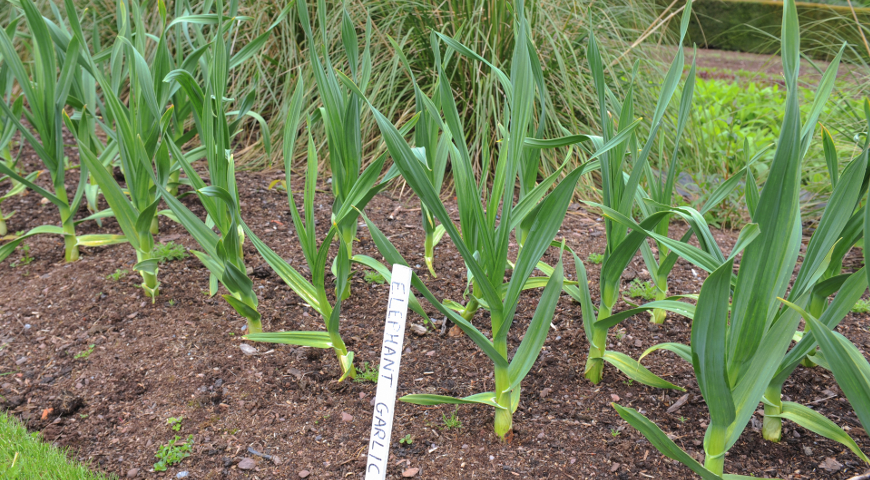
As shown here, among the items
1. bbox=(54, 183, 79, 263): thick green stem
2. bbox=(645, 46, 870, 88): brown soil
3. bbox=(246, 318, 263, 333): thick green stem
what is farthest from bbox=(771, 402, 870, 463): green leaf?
bbox=(645, 46, 870, 88): brown soil

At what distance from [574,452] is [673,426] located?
246 millimetres

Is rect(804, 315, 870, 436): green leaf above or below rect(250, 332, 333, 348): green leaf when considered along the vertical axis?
above

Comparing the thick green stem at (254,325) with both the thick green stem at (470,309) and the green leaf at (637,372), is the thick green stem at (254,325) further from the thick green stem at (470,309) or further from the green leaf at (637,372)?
the green leaf at (637,372)

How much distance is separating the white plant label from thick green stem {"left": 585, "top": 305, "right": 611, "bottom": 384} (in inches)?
20.7

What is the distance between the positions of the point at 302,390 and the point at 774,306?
1088 mm

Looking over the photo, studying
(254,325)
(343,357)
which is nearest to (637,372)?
(343,357)

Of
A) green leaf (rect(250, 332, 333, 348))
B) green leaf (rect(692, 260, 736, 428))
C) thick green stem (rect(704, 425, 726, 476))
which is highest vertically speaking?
green leaf (rect(692, 260, 736, 428))

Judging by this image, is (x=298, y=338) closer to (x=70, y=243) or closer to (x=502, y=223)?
(x=502, y=223)

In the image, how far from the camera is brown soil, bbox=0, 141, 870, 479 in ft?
4.38

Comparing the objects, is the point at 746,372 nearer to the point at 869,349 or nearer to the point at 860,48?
the point at 869,349

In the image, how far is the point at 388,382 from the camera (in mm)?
1077

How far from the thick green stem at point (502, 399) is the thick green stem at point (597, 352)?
25 centimetres

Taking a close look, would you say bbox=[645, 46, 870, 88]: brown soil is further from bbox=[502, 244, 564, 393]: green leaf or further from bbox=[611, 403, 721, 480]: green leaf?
bbox=[611, 403, 721, 480]: green leaf

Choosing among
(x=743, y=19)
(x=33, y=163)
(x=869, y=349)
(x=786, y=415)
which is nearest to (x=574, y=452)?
(x=786, y=415)
